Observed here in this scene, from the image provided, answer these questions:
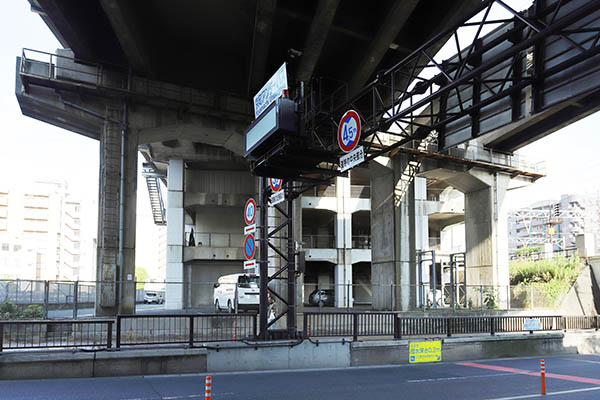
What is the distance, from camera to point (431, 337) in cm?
1838

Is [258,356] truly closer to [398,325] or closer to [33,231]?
[398,325]

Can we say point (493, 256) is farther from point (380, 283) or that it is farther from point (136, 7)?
point (136, 7)

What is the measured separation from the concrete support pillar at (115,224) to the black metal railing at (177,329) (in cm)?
690

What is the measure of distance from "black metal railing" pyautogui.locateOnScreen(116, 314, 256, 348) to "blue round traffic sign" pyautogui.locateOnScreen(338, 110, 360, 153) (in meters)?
6.27

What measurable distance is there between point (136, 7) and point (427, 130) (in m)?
13.1

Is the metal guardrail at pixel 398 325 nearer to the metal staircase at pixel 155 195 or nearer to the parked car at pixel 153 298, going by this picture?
the metal staircase at pixel 155 195

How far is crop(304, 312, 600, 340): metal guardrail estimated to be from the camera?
55.0 feet

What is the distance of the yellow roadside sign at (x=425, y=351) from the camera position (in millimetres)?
17391

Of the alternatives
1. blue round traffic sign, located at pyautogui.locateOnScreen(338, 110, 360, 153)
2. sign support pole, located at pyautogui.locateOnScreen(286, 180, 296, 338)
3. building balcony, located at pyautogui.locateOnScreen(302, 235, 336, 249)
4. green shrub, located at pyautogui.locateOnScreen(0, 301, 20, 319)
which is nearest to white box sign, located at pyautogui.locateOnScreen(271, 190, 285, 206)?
sign support pole, located at pyautogui.locateOnScreen(286, 180, 296, 338)

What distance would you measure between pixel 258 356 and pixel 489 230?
26.7 m

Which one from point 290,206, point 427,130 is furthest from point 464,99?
point 290,206

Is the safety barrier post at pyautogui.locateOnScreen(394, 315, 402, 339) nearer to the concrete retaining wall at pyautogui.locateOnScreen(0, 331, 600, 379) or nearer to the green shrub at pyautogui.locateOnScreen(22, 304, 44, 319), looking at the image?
the concrete retaining wall at pyautogui.locateOnScreen(0, 331, 600, 379)

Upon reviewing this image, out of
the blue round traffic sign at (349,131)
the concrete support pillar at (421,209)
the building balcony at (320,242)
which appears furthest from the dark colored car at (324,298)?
the blue round traffic sign at (349,131)

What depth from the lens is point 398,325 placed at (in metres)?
17.5
